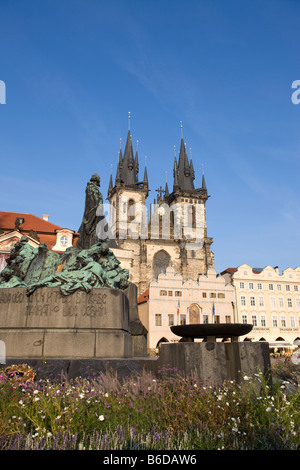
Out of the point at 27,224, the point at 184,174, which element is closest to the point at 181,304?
the point at 27,224

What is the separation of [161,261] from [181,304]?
84.9ft

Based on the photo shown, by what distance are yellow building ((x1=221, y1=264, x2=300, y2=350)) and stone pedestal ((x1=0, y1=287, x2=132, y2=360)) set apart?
38986 mm

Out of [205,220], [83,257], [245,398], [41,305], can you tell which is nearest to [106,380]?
[245,398]

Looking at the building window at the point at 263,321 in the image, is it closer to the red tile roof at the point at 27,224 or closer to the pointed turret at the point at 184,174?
the red tile roof at the point at 27,224

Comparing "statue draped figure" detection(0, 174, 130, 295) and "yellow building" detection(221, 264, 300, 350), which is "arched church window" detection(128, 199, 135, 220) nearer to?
"yellow building" detection(221, 264, 300, 350)

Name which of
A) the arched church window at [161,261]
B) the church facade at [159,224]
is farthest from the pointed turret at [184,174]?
the arched church window at [161,261]

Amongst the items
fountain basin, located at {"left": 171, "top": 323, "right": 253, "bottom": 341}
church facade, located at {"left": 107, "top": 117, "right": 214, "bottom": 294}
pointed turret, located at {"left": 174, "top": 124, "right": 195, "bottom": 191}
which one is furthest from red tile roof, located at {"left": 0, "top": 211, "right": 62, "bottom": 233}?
pointed turret, located at {"left": 174, "top": 124, "right": 195, "bottom": 191}

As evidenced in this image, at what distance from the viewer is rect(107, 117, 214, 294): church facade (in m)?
65.2

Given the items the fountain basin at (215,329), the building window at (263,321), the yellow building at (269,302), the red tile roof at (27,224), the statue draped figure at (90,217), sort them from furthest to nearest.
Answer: the building window at (263,321), the yellow building at (269,302), the red tile roof at (27,224), the statue draped figure at (90,217), the fountain basin at (215,329)

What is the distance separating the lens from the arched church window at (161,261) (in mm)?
66625

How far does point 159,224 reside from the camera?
258 ft

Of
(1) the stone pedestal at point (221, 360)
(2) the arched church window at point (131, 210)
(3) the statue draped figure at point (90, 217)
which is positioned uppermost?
(2) the arched church window at point (131, 210)

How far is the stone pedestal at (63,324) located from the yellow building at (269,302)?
1535 inches

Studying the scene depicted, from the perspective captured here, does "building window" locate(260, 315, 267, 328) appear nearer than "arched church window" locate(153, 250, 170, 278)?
Yes
